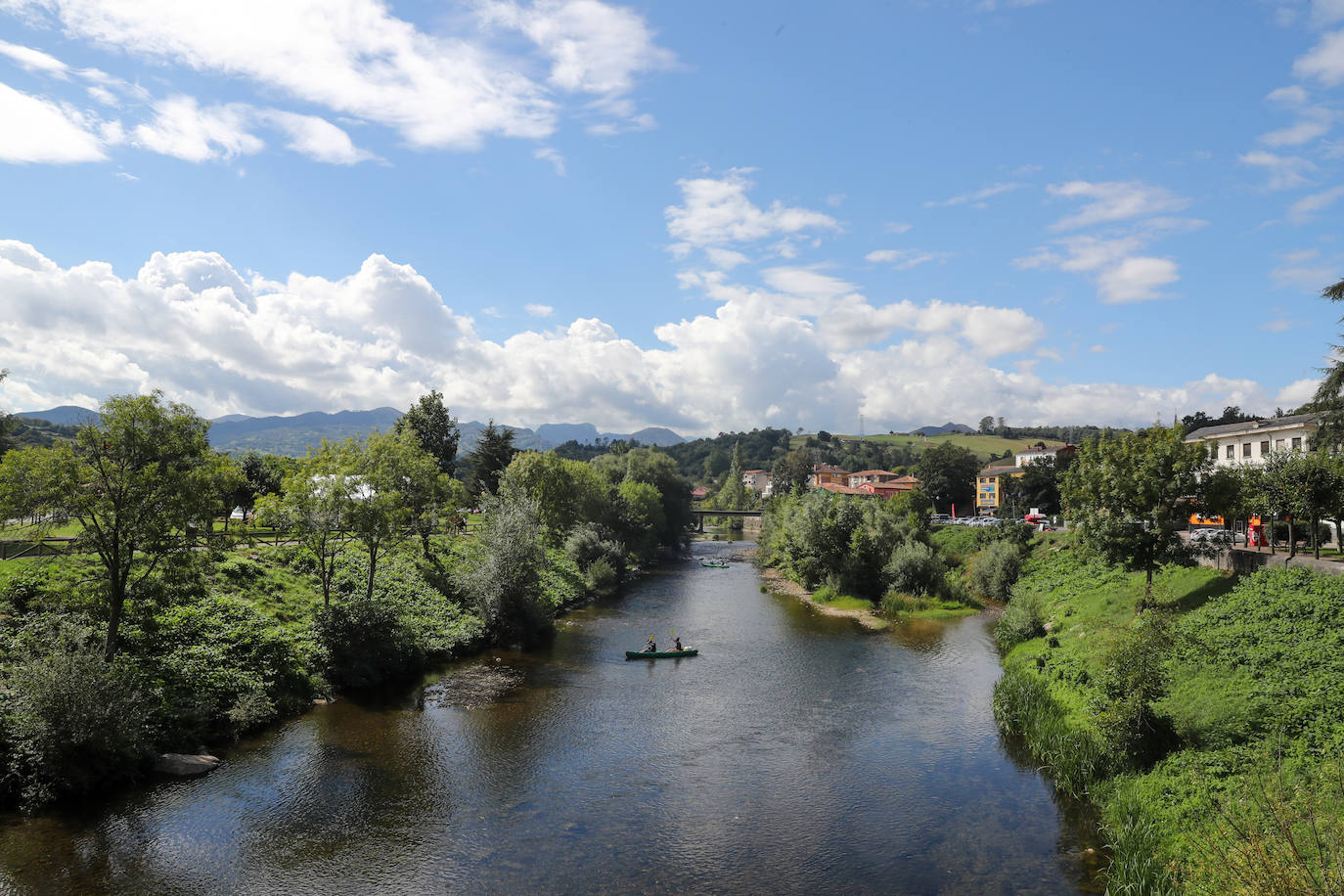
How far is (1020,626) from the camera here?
147ft

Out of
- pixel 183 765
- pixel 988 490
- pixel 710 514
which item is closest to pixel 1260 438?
pixel 988 490

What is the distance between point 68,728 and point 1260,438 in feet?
314

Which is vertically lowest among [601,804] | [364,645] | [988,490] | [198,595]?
[601,804]

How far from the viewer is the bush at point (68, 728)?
2131 cm

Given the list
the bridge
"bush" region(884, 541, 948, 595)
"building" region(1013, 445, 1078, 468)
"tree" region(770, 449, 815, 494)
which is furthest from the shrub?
"tree" region(770, 449, 815, 494)

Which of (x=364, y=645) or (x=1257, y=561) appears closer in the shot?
(x=364, y=645)

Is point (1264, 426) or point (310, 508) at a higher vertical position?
point (1264, 426)

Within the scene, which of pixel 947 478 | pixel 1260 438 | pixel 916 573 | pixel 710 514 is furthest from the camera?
pixel 710 514

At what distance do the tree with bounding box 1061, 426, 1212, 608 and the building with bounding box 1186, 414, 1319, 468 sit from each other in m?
29.3

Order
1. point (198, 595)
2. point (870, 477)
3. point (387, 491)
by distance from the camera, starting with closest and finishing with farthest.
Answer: point (198, 595)
point (387, 491)
point (870, 477)

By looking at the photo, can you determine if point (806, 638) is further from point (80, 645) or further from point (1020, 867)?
point (80, 645)

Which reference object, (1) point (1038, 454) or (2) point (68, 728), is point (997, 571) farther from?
(1) point (1038, 454)

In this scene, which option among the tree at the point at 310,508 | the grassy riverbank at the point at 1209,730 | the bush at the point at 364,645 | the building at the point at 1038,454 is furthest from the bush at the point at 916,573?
the building at the point at 1038,454

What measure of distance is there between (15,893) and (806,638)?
40.0m
